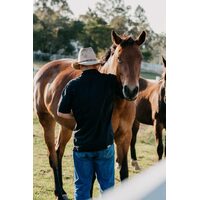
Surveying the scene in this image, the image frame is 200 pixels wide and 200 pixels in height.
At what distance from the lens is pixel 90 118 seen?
7.68 ft

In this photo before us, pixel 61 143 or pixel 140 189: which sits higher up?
pixel 140 189

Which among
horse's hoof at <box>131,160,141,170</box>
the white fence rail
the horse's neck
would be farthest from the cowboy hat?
the white fence rail

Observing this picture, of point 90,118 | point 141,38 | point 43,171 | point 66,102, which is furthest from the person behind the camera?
point 141,38

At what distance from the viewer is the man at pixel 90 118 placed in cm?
226

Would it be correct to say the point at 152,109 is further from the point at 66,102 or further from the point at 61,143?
the point at 66,102

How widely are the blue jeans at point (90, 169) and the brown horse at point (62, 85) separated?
13cm

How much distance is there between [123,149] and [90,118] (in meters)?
0.46

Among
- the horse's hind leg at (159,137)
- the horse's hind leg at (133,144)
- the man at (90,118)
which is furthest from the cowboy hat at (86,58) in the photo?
the horse's hind leg at (159,137)

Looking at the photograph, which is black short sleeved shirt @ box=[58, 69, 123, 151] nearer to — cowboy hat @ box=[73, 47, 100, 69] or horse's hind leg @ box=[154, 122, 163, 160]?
cowboy hat @ box=[73, 47, 100, 69]

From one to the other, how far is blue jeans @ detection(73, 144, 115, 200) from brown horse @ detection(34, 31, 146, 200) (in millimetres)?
131

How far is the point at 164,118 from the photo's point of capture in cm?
323

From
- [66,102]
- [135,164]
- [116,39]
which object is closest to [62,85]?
[66,102]
